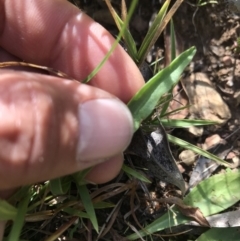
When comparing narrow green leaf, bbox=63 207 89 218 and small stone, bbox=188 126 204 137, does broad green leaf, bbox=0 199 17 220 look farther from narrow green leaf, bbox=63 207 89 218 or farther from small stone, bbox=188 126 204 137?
small stone, bbox=188 126 204 137

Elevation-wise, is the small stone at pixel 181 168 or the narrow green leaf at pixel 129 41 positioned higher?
the narrow green leaf at pixel 129 41

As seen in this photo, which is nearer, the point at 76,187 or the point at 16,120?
the point at 16,120

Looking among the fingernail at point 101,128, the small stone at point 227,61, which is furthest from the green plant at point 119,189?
the small stone at point 227,61

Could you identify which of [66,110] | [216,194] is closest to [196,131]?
[216,194]

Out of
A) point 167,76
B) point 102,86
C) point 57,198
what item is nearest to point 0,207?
point 57,198

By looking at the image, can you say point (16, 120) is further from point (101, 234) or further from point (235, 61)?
point (235, 61)

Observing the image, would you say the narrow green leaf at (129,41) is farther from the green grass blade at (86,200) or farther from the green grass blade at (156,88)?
the green grass blade at (86,200)

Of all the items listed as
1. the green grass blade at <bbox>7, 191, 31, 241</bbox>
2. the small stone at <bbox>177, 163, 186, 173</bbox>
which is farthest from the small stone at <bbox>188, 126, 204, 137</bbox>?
the green grass blade at <bbox>7, 191, 31, 241</bbox>
